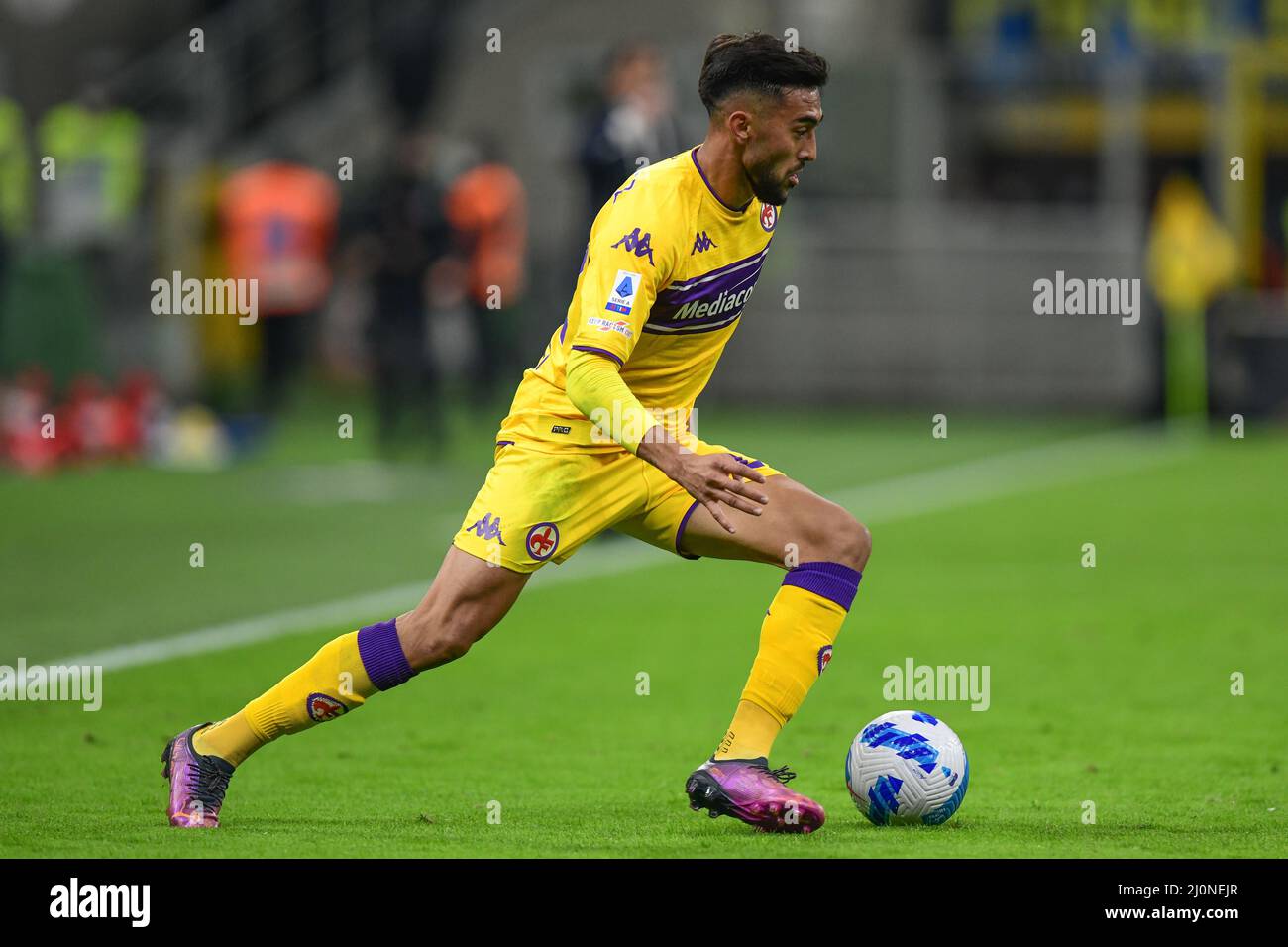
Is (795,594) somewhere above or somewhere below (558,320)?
below

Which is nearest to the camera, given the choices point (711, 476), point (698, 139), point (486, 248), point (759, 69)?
point (711, 476)

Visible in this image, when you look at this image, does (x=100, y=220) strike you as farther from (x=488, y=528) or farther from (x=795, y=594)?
(x=795, y=594)

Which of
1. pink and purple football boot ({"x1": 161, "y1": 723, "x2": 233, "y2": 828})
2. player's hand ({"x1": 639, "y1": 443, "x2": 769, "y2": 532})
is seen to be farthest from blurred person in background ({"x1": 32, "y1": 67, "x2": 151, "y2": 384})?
player's hand ({"x1": 639, "y1": 443, "x2": 769, "y2": 532})

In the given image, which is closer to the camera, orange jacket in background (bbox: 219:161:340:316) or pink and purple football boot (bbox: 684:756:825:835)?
pink and purple football boot (bbox: 684:756:825:835)

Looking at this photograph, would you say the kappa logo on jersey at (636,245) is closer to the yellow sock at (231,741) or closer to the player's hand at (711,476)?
the player's hand at (711,476)

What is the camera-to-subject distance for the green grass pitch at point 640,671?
6.39 metres

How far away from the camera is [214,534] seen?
14.3 m

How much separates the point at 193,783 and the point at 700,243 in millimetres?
2020

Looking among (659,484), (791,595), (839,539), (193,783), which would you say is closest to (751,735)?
(791,595)

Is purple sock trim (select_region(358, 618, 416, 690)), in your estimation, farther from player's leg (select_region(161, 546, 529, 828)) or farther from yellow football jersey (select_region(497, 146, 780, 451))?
yellow football jersey (select_region(497, 146, 780, 451))

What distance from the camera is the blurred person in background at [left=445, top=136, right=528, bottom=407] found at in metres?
21.9

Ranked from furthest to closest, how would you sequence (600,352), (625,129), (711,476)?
(625,129) → (600,352) → (711,476)

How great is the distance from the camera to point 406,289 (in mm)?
19328

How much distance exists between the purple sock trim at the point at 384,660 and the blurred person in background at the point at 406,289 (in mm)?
12836
